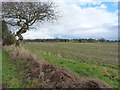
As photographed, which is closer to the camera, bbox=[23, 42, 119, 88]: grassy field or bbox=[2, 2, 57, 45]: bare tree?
bbox=[23, 42, 119, 88]: grassy field

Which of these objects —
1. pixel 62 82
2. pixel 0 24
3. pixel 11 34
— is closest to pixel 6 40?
pixel 11 34

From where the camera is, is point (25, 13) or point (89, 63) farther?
point (25, 13)

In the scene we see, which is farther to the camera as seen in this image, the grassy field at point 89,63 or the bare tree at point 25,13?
the bare tree at point 25,13

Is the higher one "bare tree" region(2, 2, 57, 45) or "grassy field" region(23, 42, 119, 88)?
"bare tree" region(2, 2, 57, 45)

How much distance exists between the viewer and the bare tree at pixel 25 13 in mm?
16875

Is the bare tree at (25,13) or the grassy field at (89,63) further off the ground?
the bare tree at (25,13)

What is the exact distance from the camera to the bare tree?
16.9 meters

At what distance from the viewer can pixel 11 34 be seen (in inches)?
812

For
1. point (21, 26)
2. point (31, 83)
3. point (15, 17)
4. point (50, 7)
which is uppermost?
point (50, 7)

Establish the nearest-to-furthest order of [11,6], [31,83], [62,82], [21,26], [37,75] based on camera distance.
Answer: [62,82], [31,83], [37,75], [11,6], [21,26]

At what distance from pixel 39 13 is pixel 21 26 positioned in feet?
12.1

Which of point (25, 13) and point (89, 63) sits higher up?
point (25, 13)

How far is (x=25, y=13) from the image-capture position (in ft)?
57.5

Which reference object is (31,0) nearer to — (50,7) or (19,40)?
(50,7)
